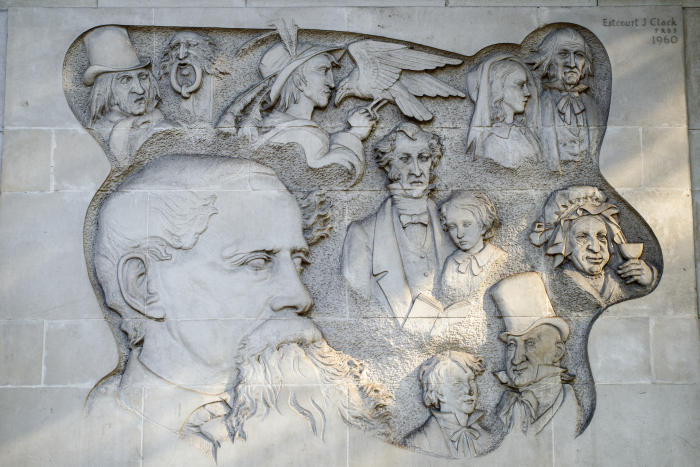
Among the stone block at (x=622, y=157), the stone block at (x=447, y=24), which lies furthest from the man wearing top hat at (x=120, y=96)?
the stone block at (x=622, y=157)

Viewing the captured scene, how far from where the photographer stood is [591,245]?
19.7ft

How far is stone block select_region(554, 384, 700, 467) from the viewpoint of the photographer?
5.80 m

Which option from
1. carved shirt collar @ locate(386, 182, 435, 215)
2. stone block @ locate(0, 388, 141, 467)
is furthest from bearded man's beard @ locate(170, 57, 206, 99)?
Result: stone block @ locate(0, 388, 141, 467)

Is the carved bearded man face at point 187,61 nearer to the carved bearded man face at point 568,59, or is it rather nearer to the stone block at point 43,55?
the stone block at point 43,55

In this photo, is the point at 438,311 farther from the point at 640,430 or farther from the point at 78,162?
the point at 78,162

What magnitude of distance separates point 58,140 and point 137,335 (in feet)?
5.78

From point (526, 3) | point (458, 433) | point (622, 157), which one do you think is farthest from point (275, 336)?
point (526, 3)

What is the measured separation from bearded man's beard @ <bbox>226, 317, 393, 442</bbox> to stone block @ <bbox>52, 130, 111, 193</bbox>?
1.84 metres

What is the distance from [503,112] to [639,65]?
1.29 m

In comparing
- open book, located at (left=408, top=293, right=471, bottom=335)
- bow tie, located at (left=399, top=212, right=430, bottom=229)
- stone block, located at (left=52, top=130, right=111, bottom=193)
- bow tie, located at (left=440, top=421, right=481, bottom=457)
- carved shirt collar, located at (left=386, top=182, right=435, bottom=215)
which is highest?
stone block, located at (left=52, top=130, right=111, bottom=193)

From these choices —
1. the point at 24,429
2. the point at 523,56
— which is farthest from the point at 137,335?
the point at 523,56

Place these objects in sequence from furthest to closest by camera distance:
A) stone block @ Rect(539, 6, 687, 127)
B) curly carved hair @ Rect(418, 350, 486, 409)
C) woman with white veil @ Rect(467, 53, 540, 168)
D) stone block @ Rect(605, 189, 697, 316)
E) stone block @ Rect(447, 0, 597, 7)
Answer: stone block @ Rect(447, 0, 597, 7) < stone block @ Rect(539, 6, 687, 127) < woman with white veil @ Rect(467, 53, 540, 168) < stone block @ Rect(605, 189, 697, 316) < curly carved hair @ Rect(418, 350, 486, 409)

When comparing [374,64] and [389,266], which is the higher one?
[374,64]

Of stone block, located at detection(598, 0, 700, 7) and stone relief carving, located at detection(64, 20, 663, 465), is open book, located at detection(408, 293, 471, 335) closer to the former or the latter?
stone relief carving, located at detection(64, 20, 663, 465)
